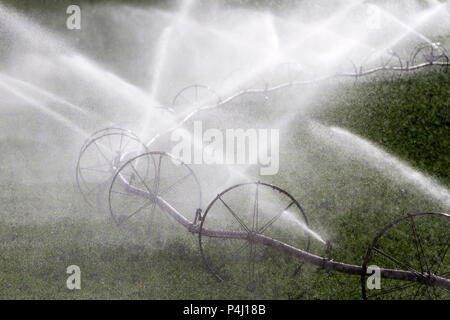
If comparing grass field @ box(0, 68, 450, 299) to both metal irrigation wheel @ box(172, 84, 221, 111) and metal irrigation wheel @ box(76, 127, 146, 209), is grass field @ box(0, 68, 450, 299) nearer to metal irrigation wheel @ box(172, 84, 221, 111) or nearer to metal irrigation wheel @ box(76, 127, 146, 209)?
metal irrigation wheel @ box(76, 127, 146, 209)

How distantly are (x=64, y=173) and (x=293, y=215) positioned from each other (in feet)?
17.6

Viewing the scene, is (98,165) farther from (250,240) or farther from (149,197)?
(250,240)

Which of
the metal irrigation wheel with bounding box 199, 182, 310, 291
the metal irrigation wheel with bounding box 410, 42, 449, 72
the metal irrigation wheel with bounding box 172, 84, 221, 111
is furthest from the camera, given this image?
the metal irrigation wheel with bounding box 410, 42, 449, 72

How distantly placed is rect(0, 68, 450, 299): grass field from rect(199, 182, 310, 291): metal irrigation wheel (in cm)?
15

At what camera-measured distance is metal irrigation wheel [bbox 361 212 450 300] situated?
735 centimetres

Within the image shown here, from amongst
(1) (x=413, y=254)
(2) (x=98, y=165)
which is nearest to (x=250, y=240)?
(1) (x=413, y=254)

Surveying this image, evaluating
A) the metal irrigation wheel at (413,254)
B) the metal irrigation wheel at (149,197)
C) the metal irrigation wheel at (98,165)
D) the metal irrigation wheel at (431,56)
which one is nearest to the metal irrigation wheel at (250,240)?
the metal irrigation wheel at (149,197)

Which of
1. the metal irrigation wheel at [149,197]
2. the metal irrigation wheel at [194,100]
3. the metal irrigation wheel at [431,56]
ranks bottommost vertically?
the metal irrigation wheel at [149,197]

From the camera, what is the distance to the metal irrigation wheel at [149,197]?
8.40 metres

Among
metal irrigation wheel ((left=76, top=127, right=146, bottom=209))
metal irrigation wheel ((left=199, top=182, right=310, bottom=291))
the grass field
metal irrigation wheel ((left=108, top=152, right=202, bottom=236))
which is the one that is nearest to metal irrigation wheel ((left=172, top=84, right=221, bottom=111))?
the grass field

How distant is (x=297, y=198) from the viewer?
9195 millimetres

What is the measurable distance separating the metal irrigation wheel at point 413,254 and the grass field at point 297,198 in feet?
0.96

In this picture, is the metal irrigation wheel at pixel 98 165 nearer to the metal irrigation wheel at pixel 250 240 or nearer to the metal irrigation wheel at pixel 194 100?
the metal irrigation wheel at pixel 194 100

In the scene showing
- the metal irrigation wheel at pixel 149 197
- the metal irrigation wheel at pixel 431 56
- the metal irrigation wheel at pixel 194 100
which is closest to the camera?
the metal irrigation wheel at pixel 149 197
